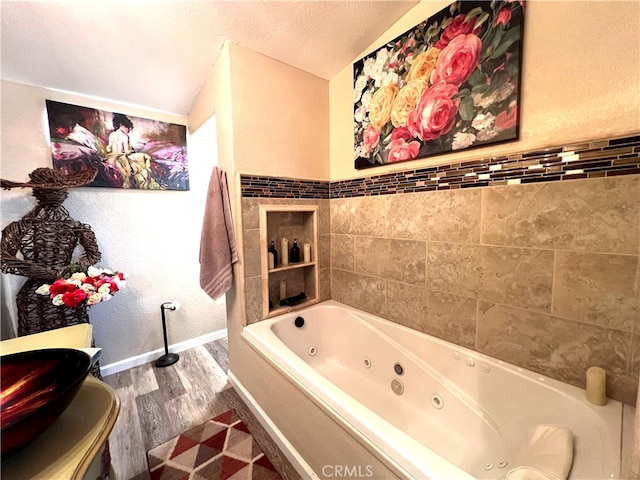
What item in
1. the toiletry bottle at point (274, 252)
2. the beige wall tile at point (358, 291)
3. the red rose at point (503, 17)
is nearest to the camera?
the red rose at point (503, 17)

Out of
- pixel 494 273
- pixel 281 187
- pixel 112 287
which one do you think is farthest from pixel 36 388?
pixel 494 273

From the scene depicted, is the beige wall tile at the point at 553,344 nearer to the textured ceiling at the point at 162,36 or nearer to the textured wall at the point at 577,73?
the textured wall at the point at 577,73

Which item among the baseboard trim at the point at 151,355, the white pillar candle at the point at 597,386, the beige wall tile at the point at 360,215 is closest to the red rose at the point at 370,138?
the beige wall tile at the point at 360,215

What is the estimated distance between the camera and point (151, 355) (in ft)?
7.38

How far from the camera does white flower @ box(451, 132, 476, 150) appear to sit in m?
1.24

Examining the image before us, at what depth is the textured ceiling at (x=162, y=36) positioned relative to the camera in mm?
1240

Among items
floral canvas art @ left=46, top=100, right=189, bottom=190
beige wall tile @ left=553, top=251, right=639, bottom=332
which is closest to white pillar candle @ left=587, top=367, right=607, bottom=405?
beige wall tile @ left=553, top=251, right=639, bottom=332

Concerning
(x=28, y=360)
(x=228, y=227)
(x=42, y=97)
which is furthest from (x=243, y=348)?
(x=42, y=97)

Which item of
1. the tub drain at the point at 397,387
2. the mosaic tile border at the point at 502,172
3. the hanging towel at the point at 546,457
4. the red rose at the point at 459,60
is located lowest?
the tub drain at the point at 397,387

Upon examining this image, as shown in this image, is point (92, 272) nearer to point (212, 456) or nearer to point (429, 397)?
point (212, 456)

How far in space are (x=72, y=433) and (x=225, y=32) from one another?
1.93 meters

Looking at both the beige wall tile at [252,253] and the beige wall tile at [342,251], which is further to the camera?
the beige wall tile at [342,251]

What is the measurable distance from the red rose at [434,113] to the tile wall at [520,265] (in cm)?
24

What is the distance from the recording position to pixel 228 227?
167 centimetres
